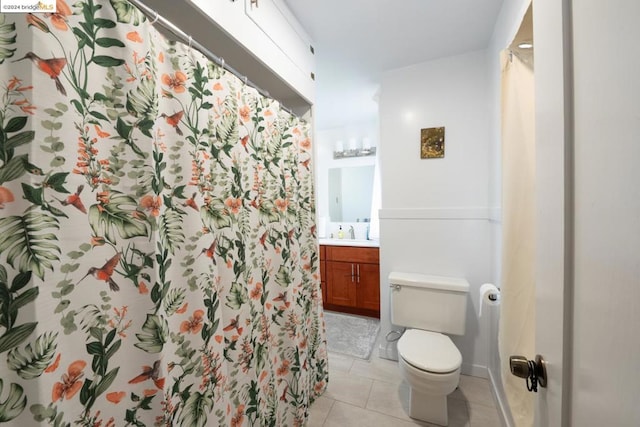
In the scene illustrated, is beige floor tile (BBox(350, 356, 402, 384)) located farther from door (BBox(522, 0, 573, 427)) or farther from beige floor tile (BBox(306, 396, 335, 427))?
door (BBox(522, 0, 573, 427))

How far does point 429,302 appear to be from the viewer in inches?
72.9

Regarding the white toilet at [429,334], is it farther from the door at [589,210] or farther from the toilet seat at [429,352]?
the door at [589,210]

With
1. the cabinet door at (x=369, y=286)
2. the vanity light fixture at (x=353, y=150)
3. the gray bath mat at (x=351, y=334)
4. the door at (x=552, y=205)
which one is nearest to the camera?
the door at (x=552, y=205)

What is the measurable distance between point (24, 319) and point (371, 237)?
2.80 meters

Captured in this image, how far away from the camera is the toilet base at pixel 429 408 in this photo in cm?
146

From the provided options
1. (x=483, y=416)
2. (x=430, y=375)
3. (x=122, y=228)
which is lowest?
(x=483, y=416)

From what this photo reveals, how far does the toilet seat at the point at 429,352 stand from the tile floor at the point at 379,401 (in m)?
0.38

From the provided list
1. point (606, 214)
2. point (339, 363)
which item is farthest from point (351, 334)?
point (606, 214)

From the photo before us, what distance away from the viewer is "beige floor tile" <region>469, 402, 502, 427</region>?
1481 millimetres

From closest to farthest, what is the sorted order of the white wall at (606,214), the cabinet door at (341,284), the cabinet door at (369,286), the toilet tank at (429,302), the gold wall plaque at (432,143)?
the white wall at (606,214), the toilet tank at (429,302), the gold wall plaque at (432,143), the cabinet door at (369,286), the cabinet door at (341,284)

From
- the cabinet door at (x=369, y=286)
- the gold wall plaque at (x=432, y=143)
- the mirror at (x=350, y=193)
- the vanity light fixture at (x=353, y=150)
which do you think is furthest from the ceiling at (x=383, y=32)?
the cabinet door at (x=369, y=286)

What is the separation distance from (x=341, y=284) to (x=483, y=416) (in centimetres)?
159

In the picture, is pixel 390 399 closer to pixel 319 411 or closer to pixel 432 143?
pixel 319 411

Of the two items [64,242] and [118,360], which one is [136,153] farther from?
[118,360]
